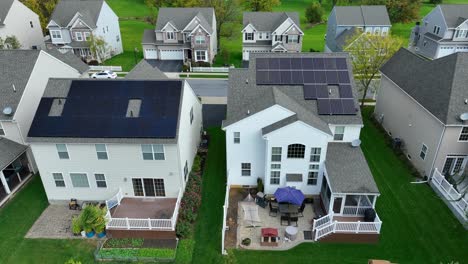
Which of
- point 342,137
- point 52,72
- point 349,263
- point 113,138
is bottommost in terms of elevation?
point 349,263

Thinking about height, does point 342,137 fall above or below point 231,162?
above

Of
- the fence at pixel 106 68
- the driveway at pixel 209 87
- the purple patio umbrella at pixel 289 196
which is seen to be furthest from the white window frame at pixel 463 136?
the fence at pixel 106 68

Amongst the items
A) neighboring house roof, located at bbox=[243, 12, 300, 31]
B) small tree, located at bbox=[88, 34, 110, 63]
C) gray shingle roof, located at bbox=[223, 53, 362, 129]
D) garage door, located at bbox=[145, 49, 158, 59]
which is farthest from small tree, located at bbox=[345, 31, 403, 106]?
small tree, located at bbox=[88, 34, 110, 63]

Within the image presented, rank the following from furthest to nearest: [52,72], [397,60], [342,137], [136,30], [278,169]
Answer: [136,30]
[397,60]
[52,72]
[342,137]
[278,169]

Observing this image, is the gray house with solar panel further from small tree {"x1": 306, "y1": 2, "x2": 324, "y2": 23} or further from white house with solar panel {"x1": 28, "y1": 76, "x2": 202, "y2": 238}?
white house with solar panel {"x1": 28, "y1": 76, "x2": 202, "y2": 238}

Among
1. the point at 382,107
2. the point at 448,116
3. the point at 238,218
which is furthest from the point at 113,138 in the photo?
the point at 382,107

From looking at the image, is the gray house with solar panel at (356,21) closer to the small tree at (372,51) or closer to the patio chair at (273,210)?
the small tree at (372,51)

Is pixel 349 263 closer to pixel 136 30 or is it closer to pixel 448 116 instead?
pixel 448 116
